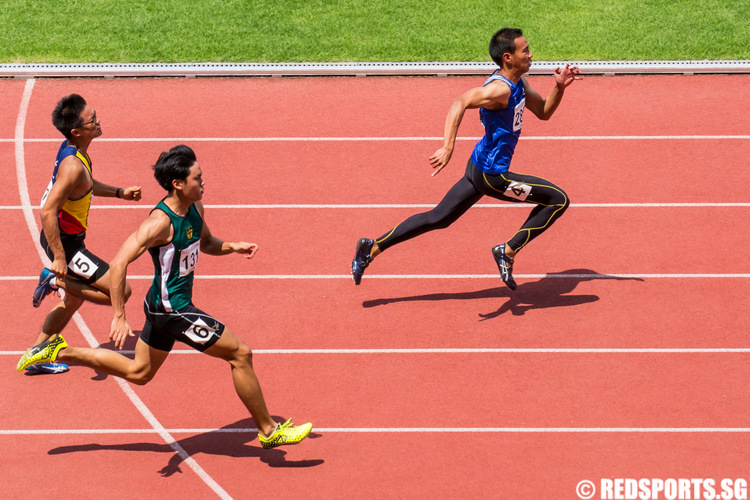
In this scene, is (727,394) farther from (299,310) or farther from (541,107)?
(299,310)

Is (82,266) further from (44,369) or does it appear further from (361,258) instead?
(361,258)

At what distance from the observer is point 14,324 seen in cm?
779

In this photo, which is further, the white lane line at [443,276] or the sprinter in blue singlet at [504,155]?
the white lane line at [443,276]

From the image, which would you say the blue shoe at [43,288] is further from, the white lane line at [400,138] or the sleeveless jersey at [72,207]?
the white lane line at [400,138]

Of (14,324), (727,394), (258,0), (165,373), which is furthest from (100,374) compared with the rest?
(258,0)

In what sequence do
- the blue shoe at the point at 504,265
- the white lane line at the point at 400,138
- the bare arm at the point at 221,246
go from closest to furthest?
1. the bare arm at the point at 221,246
2. the blue shoe at the point at 504,265
3. the white lane line at the point at 400,138

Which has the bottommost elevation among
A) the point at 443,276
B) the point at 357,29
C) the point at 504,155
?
the point at 443,276

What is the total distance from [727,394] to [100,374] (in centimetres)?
474

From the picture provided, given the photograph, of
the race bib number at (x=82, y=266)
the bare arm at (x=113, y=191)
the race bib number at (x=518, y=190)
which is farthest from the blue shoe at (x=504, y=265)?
the race bib number at (x=82, y=266)

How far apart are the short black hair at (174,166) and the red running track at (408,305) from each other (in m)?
1.93

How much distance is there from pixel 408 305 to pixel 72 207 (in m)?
2.87

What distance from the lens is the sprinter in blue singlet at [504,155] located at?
7.38 meters

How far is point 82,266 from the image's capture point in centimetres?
686

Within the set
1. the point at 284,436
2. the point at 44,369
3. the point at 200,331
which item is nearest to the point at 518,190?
the point at 284,436
